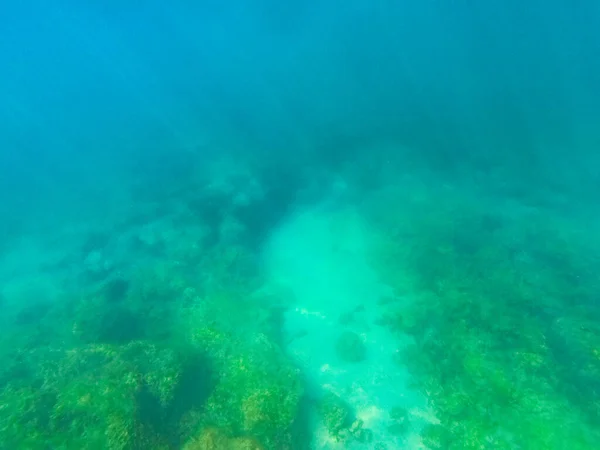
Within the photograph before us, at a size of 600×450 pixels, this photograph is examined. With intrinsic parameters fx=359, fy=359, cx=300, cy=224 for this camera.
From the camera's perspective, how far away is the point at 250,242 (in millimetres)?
28391

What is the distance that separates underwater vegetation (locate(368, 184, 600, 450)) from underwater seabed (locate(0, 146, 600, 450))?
0.08 meters

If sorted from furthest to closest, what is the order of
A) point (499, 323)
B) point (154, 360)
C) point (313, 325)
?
point (313, 325)
point (499, 323)
point (154, 360)

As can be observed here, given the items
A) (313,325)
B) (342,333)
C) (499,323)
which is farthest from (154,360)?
(499,323)

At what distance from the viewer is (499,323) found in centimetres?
1803

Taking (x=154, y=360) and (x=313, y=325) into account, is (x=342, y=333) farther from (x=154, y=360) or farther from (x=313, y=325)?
(x=154, y=360)

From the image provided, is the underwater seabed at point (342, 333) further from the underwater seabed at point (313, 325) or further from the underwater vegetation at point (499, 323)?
the underwater vegetation at point (499, 323)

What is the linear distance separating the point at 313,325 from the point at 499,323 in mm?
9987

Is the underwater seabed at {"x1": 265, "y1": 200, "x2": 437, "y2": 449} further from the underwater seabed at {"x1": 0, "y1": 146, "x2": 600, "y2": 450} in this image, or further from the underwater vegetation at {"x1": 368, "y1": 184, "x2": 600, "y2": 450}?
the underwater vegetation at {"x1": 368, "y1": 184, "x2": 600, "y2": 450}

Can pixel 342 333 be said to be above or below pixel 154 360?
above

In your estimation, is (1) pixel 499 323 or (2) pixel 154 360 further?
(1) pixel 499 323

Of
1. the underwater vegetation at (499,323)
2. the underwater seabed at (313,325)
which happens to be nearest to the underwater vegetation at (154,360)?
the underwater seabed at (313,325)

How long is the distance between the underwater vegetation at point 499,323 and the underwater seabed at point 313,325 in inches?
3.3

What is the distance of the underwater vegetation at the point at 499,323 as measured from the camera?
14.6 m

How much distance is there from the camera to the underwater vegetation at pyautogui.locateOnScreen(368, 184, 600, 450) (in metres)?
14.6
